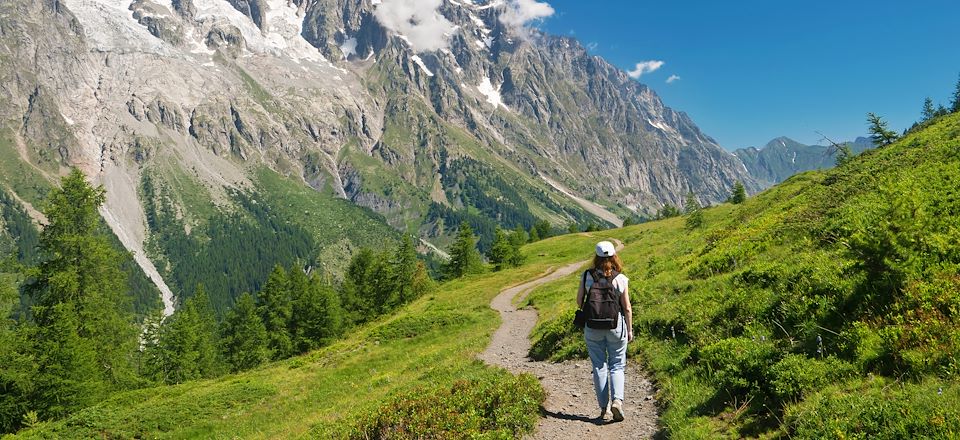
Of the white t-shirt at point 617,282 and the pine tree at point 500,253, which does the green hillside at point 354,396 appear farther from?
the pine tree at point 500,253

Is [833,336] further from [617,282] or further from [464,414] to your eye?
[464,414]

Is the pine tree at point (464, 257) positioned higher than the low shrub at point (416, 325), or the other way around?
the pine tree at point (464, 257)

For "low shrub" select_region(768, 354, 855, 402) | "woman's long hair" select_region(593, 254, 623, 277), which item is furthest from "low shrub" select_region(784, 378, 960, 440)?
"woman's long hair" select_region(593, 254, 623, 277)

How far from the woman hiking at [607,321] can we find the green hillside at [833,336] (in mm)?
1269

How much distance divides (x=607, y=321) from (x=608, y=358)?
1.15 m

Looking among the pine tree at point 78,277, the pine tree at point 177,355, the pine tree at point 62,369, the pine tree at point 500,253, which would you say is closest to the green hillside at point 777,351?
the pine tree at point 62,369

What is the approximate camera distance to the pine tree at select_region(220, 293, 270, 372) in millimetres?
63391

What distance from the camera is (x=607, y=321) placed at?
9.90m

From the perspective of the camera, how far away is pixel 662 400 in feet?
34.4

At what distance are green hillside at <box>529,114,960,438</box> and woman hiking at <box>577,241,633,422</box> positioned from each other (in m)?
1.27

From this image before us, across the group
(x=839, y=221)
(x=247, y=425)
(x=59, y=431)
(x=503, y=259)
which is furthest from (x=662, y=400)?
(x=503, y=259)

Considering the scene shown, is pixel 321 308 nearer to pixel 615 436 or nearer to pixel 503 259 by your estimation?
pixel 503 259

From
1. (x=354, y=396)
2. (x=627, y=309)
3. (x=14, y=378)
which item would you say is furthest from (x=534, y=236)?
(x=627, y=309)

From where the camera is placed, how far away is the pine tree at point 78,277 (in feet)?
99.1
